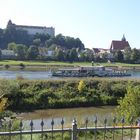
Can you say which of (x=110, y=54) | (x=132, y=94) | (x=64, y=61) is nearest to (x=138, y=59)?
(x=110, y=54)

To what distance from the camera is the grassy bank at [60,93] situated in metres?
35.5

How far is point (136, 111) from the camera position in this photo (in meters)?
17.1

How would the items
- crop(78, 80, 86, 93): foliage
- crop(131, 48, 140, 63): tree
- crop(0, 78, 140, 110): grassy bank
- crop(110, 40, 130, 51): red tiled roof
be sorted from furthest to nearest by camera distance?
1. crop(110, 40, 130, 51): red tiled roof
2. crop(131, 48, 140, 63): tree
3. crop(78, 80, 86, 93): foliage
4. crop(0, 78, 140, 110): grassy bank

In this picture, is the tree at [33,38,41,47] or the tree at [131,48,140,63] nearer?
the tree at [131,48,140,63]

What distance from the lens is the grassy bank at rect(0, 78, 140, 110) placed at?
116 ft

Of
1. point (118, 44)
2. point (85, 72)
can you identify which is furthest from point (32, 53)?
point (118, 44)

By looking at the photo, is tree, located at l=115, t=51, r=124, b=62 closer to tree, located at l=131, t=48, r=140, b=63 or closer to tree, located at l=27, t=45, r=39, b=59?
tree, located at l=131, t=48, r=140, b=63

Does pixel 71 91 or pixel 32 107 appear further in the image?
pixel 71 91

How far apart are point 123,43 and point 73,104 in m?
124

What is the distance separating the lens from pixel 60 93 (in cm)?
3909

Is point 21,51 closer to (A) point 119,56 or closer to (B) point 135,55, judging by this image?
(A) point 119,56

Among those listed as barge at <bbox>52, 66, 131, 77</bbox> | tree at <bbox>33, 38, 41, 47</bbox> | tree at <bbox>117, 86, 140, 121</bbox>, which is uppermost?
tree at <bbox>33, 38, 41, 47</bbox>

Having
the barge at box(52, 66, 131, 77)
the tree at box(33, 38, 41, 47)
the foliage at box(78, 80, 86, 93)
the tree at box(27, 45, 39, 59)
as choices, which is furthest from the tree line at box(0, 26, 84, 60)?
the foliage at box(78, 80, 86, 93)

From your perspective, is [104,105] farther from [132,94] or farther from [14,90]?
[132,94]
